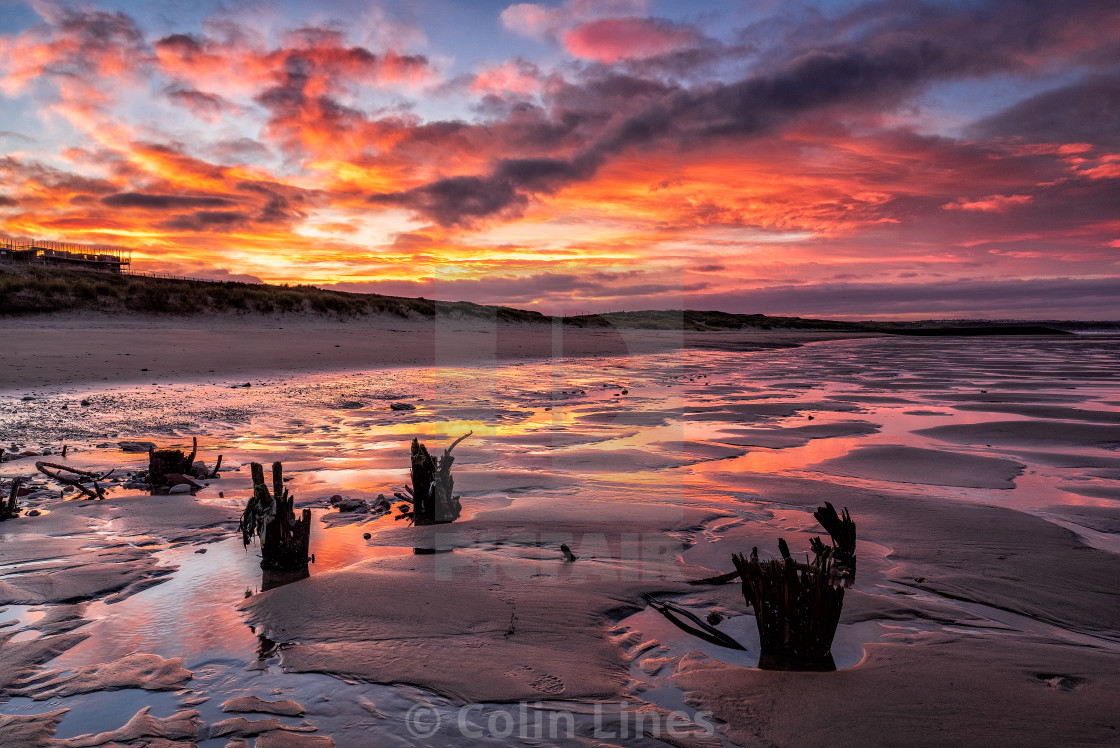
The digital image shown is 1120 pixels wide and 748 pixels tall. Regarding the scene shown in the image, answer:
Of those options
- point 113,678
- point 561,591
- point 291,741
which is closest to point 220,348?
point 113,678

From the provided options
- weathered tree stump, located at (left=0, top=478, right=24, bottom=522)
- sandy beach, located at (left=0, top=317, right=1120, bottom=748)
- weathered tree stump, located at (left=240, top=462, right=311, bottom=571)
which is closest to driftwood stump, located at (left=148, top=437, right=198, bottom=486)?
sandy beach, located at (left=0, top=317, right=1120, bottom=748)

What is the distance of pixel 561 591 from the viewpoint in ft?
13.4

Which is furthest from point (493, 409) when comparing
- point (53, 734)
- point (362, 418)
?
point (53, 734)

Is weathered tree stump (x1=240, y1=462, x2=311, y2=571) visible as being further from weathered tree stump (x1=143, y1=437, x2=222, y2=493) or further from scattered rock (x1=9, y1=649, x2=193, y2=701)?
weathered tree stump (x1=143, y1=437, x2=222, y2=493)

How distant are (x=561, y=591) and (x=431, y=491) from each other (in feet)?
6.69

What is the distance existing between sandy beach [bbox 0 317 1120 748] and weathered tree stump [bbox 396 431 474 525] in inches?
7.7

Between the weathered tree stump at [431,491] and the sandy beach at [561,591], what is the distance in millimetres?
195

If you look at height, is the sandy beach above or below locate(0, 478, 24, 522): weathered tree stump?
below

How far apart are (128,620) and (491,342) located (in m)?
31.9

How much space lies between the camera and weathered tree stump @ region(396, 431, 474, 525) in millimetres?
5676

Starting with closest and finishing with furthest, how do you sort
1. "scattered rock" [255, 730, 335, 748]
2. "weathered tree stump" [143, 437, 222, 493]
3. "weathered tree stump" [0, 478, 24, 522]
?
"scattered rock" [255, 730, 335, 748]
"weathered tree stump" [0, 478, 24, 522]
"weathered tree stump" [143, 437, 222, 493]

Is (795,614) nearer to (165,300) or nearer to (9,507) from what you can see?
(9,507)

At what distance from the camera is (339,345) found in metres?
26.6

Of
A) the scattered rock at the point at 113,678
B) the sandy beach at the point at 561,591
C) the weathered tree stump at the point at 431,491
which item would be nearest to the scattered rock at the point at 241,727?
the sandy beach at the point at 561,591
